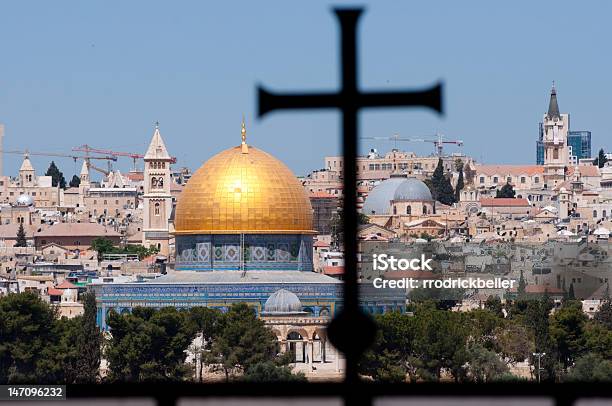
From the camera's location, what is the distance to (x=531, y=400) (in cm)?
682

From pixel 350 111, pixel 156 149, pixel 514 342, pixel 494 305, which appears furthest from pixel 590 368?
pixel 156 149

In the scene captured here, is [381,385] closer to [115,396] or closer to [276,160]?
[115,396]

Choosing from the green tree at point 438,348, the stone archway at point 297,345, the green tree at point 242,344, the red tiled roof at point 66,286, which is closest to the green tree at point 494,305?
the stone archway at point 297,345

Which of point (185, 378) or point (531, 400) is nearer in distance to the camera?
point (531, 400)

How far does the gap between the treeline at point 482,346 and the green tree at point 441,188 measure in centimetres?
11316

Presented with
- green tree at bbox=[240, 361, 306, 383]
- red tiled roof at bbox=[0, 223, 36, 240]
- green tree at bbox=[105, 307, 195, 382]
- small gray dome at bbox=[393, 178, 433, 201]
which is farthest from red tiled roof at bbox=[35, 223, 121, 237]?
green tree at bbox=[240, 361, 306, 383]

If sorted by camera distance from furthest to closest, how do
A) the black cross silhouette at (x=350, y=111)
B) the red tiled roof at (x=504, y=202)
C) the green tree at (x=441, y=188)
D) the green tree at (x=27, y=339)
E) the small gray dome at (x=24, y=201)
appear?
the green tree at (x=441, y=188)
the red tiled roof at (x=504, y=202)
the small gray dome at (x=24, y=201)
the green tree at (x=27, y=339)
the black cross silhouette at (x=350, y=111)

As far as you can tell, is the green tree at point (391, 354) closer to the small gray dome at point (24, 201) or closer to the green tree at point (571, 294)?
the green tree at point (571, 294)

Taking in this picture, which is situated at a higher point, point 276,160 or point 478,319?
point 276,160

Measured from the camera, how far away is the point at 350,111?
6832 mm

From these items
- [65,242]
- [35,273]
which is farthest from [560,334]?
[65,242]

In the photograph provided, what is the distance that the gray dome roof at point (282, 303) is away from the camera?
7675 centimetres

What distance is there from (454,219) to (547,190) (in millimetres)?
36671

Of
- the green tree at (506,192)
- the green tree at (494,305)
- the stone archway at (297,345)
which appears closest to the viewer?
the stone archway at (297,345)
